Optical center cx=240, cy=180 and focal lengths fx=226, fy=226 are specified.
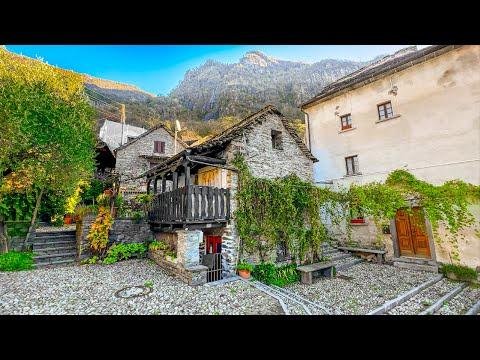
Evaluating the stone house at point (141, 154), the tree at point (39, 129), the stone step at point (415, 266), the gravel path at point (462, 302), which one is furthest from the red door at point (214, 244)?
the stone house at point (141, 154)

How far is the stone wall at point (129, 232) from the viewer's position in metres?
7.89

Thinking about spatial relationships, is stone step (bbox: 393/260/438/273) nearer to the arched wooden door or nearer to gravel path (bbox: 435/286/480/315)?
the arched wooden door

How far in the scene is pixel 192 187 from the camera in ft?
20.7

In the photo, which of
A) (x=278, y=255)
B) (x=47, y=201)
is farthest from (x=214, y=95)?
(x=278, y=255)

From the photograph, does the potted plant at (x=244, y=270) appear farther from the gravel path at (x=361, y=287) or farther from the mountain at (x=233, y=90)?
the mountain at (x=233, y=90)

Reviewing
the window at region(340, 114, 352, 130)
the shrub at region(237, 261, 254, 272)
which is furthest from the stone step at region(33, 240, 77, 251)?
the window at region(340, 114, 352, 130)

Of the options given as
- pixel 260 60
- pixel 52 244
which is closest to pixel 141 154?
pixel 52 244

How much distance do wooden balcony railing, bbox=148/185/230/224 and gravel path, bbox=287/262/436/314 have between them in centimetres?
302

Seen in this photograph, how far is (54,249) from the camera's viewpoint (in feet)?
23.5

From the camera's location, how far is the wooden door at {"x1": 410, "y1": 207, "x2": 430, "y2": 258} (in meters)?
6.85
